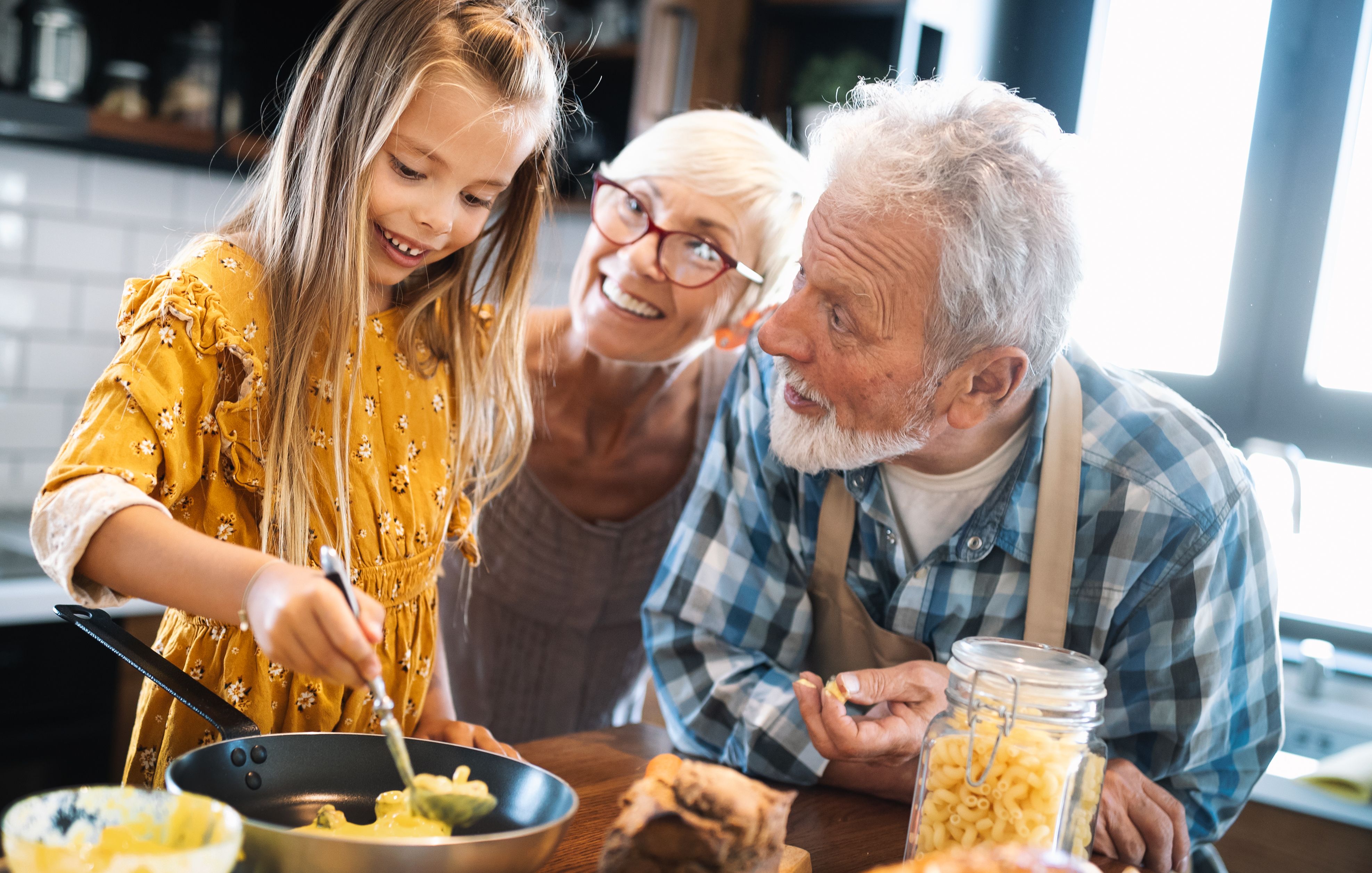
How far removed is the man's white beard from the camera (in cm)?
130

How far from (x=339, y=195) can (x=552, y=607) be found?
96cm

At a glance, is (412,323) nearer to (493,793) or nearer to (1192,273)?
(493,793)

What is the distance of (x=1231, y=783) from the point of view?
126 centimetres

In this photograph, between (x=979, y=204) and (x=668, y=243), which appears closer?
(x=979, y=204)

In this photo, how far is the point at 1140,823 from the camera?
1.17 meters

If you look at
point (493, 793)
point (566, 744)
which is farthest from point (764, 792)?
point (566, 744)

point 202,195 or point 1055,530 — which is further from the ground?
point 202,195

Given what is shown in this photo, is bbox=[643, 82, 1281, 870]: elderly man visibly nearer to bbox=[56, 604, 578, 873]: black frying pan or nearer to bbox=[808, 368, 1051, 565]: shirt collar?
bbox=[808, 368, 1051, 565]: shirt collar

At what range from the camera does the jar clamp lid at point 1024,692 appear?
0.89 meters

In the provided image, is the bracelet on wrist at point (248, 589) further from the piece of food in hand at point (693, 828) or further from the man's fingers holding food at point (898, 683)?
the man's fingers holding food at point (898, 683)

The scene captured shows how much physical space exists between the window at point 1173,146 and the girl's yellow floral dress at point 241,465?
117 centimetres

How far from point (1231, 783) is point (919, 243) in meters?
0.70

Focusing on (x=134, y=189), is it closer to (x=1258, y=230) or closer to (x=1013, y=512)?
(x=1013, y=512)

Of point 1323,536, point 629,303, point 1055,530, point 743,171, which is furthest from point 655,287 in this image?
point 1323,536
